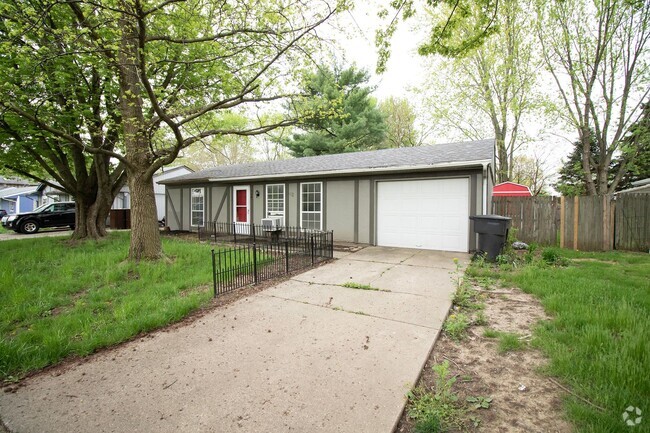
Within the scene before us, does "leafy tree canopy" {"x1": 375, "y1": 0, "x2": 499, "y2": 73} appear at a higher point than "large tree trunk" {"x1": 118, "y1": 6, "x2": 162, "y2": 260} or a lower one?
Result: higher

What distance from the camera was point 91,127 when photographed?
9.40m

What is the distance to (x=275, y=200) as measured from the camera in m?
12.0

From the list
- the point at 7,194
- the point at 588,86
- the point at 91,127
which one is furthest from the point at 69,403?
the point at 7,194

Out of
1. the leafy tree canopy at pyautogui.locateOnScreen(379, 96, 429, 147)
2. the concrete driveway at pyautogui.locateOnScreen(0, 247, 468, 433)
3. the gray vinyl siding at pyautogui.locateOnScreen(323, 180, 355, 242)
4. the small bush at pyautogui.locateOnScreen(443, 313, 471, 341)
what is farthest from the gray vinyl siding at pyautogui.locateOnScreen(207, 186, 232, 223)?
the leafy tree canopy at pyautogui.locateOnScreen(379, 96, 429, 147)

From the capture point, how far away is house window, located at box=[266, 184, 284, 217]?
467 inches

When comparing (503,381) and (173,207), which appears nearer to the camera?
(503,381)

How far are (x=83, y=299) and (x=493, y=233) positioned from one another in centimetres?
830

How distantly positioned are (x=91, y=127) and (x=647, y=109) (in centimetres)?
2081

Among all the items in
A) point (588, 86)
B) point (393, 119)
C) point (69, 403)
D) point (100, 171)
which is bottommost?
point (69, 403)

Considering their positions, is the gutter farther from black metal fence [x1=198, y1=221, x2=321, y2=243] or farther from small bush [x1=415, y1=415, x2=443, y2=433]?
small bush [x1=415, y1=415, x2=443, y2=433]

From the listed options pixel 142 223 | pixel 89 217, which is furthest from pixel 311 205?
pixel 89 217

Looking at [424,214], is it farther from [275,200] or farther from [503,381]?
[503,381]

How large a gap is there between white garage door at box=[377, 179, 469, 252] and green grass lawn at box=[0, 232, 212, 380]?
221 inches

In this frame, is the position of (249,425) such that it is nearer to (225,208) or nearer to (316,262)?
(316,262)
